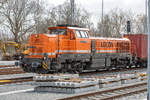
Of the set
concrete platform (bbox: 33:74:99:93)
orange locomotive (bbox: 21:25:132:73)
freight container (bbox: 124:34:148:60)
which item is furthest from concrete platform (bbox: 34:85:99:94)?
freight container (bbox: 124:34:148:60)

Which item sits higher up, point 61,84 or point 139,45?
point 139,45

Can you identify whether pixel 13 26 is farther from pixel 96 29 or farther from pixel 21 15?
pixel 96 29

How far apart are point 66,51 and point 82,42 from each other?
1482 millimetres

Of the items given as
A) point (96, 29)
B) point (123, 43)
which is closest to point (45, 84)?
point (123, 43)

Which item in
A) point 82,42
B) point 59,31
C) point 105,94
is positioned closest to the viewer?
point 105,94

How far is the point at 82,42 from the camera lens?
18.8 m

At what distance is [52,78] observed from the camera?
1248 centimetres

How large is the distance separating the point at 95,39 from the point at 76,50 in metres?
2.48

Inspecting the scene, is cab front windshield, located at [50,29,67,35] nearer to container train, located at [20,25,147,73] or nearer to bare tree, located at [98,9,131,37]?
container train, located at [20,25,147,73]

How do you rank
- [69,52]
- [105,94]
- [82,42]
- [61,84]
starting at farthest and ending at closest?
[82,42] < [69,52] < [61,84] < [105,94]

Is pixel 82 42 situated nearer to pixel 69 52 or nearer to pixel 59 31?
pixel 69 52

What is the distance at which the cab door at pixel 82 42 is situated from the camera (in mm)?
18516

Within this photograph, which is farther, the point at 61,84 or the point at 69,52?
the point at 69,52

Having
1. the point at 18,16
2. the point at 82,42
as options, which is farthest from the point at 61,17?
the point at 82,42
